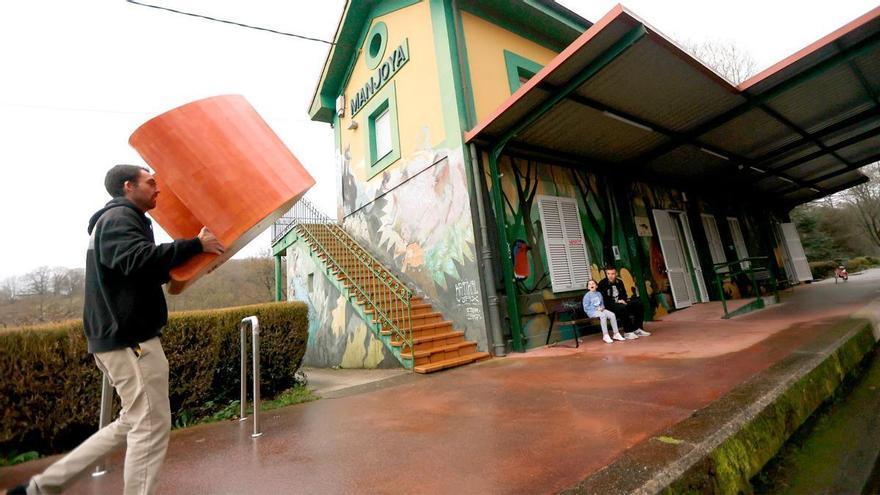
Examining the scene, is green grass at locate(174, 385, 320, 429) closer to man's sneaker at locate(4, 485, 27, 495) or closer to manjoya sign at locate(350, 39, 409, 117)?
man's sneaker at locate(4, 485, 27, 495)

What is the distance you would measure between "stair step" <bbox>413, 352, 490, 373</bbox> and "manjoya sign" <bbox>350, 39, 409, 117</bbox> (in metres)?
6.16

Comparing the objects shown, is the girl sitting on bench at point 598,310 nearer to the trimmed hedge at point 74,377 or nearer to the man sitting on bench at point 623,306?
the man sitting on bench at point 623,306

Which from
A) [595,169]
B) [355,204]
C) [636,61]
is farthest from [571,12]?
[355,204]

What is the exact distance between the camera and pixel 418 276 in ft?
23.3

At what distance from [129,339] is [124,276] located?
0.27m

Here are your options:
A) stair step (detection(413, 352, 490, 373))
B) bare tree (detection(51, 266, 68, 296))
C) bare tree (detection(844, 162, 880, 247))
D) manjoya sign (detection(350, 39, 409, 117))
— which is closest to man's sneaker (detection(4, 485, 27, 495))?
stair step (detection(413, 352, 490, 373))

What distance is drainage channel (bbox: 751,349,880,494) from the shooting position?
1.75 meters

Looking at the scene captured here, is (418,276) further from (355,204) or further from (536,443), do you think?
(536,443)

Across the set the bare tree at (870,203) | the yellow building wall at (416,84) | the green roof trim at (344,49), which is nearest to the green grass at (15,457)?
the yellow building wall at (416,84)

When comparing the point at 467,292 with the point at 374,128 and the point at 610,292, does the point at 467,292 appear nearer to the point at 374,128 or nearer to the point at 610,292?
the point at 610,292

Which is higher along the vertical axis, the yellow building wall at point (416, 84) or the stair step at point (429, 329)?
the yellow building wall at point (416, 84)

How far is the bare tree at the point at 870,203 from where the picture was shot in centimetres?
2358

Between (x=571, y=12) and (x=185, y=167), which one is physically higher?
(x=571, y=12)

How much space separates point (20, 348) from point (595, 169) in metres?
8.97
